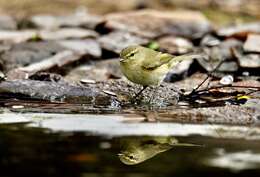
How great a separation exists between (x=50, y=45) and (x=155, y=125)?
4037mm

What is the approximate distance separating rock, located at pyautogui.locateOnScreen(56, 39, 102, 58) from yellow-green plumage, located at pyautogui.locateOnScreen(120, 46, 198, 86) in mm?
2099

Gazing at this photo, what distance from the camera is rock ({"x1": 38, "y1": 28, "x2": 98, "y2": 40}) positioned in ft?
31.8

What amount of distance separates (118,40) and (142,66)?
2.66 m

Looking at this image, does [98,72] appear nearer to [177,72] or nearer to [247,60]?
[177,72]

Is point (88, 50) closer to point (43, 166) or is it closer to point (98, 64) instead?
point (98, 64)

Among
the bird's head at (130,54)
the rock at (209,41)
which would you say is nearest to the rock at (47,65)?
the bird's head at (130,54)

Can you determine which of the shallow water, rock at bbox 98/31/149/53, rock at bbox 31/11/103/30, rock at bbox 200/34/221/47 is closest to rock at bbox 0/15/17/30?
rock at bbox 31/11/103/30

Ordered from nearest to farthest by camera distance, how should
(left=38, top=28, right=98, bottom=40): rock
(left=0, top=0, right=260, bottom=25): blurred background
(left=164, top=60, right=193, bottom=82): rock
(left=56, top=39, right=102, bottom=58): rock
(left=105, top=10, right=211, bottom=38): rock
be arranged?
(left=164, top=60, right=193, bottom=82): rock, (left=56, top=39, right=102, bottom=58): rock, (left=38, top=28, right=98, bottom=40): rock, (left=105, top=10, right=211, bottom=38): rock, (left=0, top=0, right=260, bottom=25): blurred background

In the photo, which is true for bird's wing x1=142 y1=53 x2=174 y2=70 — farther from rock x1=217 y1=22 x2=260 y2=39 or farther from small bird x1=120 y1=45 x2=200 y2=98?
rock x1=217 y1=22 x2=260 y2=39

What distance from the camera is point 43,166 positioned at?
4148mm

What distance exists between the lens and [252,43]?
8867 millimetres

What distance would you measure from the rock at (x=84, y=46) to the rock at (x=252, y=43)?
176 cm

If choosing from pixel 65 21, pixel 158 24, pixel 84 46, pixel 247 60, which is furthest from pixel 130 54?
pixel 65 21

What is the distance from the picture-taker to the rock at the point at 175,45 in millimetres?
9391
